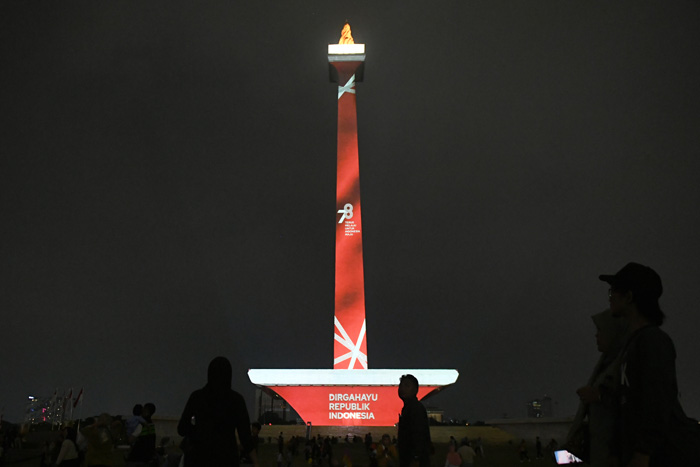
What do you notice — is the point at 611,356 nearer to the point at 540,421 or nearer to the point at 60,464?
the point at 60,464

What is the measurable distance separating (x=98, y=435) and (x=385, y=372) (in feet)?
64.8

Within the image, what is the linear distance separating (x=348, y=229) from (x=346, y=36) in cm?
1102

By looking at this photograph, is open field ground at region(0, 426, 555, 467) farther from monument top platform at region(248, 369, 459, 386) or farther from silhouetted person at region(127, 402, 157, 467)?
silhouetted person at region(127, 402, 157, 467)

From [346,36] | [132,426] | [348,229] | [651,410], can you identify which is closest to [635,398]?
[651,410]

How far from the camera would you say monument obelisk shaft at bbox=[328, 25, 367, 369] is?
26.9 m

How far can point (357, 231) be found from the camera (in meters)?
28.1

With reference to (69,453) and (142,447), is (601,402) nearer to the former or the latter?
(142,447)

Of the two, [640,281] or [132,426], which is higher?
[640,281]

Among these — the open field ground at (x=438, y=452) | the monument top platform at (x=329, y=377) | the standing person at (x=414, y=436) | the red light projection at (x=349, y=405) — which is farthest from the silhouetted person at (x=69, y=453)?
the red light projection at (x=349, y=405)

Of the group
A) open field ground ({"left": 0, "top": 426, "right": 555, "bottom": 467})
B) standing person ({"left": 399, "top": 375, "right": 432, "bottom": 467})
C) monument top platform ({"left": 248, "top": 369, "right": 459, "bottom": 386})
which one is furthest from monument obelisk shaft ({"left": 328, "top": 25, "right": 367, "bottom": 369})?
standing person ({"left": 399, "top": 375, "right": 432, "bottom": 467})

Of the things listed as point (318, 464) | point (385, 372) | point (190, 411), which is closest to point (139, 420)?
point (190, 411)

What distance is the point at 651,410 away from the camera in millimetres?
2086

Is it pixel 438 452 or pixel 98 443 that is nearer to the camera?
pixel 98 443

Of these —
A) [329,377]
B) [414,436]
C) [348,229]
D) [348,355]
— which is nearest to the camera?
[414,436]
